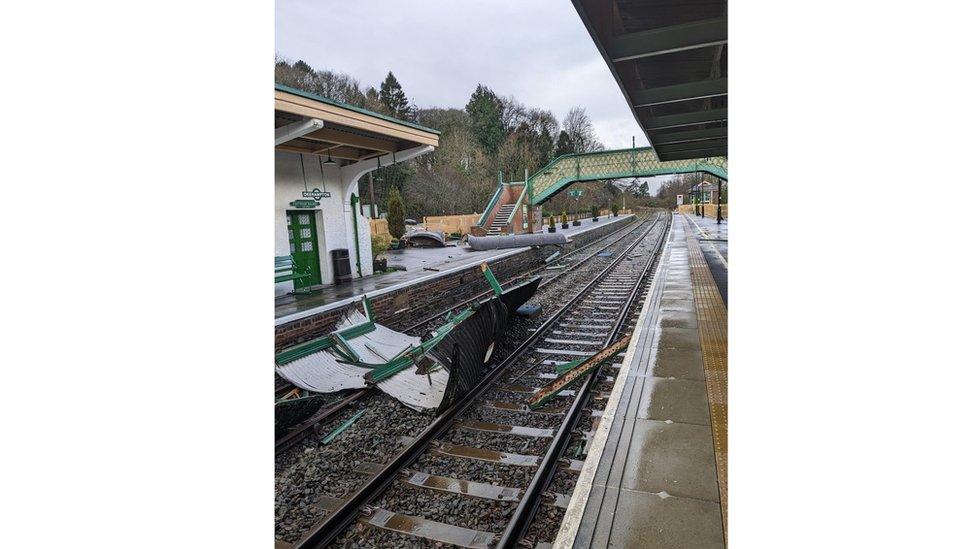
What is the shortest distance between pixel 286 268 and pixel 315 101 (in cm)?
352

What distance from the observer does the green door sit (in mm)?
11414

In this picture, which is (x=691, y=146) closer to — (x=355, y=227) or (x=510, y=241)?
(x=355, y=227)

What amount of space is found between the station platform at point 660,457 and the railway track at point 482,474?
18.2 inches

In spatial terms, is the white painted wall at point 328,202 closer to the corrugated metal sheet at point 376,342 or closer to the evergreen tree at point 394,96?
the corrugated metal sheet at point 376,342

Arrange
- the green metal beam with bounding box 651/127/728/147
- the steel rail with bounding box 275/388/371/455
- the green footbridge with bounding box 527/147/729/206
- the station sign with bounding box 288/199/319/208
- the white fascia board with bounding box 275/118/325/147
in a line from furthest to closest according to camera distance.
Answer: the green footbridge with bounding box 527/147/729/206
the station sign with bounding box 288/199/319/208
the green metal beam with bounding box 651/127/728/147
the white fascia board with bounding box 275/118/325/147
the steel rail with bounding box 275/388/371/455

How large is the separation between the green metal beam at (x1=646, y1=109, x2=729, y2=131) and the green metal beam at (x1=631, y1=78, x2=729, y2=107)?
1.10 metres

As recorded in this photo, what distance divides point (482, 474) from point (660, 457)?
150 cm

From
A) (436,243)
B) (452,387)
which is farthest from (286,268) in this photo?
(436,243)

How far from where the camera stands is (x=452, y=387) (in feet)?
17.5

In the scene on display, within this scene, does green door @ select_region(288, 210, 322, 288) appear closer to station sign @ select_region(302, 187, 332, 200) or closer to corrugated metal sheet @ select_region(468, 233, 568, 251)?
station sign @ select_region(302, 187, 332, 200)

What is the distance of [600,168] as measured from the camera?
26.5m

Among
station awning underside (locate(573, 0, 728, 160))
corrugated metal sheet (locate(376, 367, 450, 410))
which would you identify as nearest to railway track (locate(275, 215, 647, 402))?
corrugated metal sheet (locate(376, 367, 450, 410))

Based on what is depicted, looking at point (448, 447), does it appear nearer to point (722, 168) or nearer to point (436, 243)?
point (436, 243)

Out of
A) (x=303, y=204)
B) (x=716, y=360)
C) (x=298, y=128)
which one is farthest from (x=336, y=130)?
(x=716, y=360)
